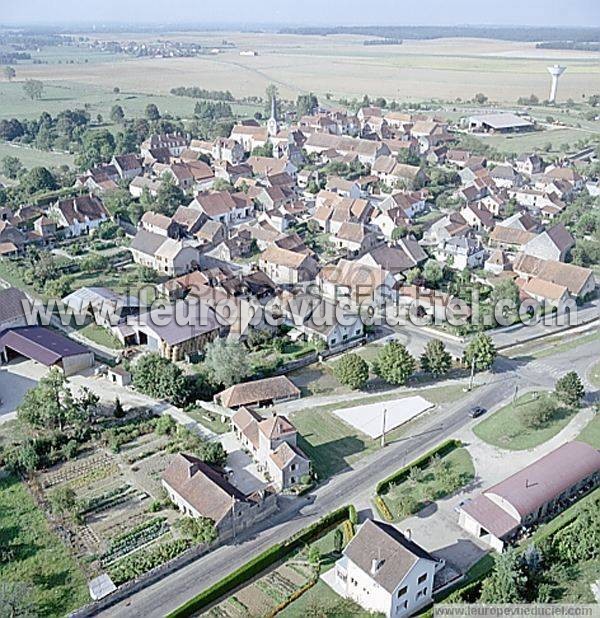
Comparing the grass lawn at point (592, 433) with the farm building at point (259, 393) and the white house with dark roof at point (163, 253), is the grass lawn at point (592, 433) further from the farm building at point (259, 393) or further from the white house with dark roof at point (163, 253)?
the white house with dark roof at point (163, 253)

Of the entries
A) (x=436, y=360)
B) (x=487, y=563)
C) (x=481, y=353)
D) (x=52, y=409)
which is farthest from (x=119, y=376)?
(x=487, y=563)

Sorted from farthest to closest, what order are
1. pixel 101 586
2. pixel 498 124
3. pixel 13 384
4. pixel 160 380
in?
pixel 498 124, pixel 13 384, pixel 160 380, pixel 101 586

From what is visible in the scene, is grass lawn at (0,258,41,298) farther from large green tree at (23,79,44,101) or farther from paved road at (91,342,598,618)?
large green tree at (23,79,44,101)

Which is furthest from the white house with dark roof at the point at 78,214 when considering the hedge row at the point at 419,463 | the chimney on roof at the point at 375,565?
the chimney on roof at the point at 375,565

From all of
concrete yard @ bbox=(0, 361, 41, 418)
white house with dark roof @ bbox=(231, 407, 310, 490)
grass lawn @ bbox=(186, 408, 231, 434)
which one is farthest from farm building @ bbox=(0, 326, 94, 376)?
white house with dark roof @ bbox=(231, 407, 310, 490)

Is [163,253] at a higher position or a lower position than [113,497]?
higher

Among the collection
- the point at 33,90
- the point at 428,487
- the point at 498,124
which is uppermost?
the point at 33,90

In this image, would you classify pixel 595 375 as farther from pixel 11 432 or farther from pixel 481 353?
pixel 11 432
